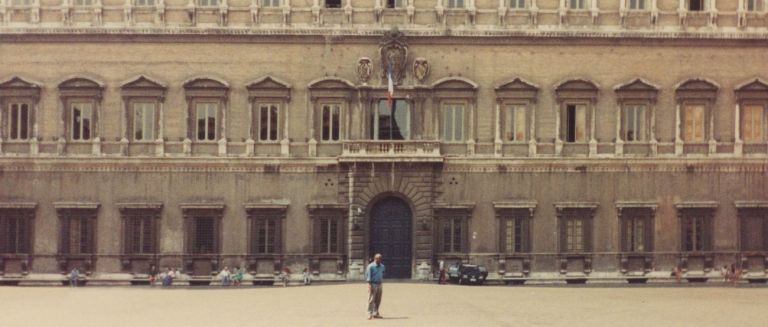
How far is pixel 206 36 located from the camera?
2210 inches

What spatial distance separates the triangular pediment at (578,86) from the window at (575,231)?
246 inches

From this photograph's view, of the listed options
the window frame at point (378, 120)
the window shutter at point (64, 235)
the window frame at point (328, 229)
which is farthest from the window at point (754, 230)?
the window shutter at point (64, 235)

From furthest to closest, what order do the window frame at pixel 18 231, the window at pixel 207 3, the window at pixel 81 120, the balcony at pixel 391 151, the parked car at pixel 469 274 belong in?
the window at pixel 207 3
the window at pixel 81 120
the window frame at pixel 18 231
the balcony at pixel 391 151
the parked car at pixel 469 274

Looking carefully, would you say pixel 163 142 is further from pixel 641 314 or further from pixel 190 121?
pixel 641 314

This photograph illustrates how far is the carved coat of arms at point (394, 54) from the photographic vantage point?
55.8 metres

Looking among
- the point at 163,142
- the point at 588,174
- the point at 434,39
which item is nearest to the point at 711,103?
the point at 588,174

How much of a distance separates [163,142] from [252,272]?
792 cm

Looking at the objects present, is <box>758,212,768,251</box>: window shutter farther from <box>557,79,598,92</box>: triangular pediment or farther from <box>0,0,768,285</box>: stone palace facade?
<box>557,79,598,92</box>: triangular pediment

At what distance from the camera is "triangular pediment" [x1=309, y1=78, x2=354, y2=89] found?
5591 centimetres

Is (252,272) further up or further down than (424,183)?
further down

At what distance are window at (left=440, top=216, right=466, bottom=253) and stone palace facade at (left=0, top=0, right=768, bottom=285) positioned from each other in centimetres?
11

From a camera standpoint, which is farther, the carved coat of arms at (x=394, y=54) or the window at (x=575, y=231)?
the window at (x=575, y=231)

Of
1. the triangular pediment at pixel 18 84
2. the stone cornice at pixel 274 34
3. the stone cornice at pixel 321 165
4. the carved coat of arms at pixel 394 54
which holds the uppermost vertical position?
the stone cornice at pixel 274 34

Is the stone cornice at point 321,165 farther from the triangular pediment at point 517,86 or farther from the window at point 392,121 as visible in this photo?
the triangular pediment at point 517,86
